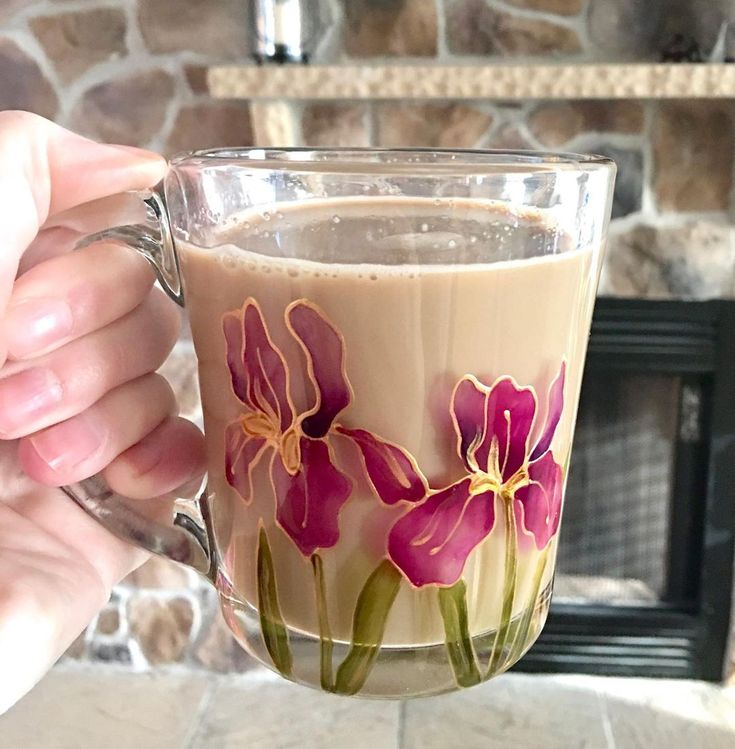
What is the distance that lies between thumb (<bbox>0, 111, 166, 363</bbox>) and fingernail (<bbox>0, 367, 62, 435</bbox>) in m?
0.07

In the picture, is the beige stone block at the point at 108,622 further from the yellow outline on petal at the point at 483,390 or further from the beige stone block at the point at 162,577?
the yellow outline on petal at the point at 483,390

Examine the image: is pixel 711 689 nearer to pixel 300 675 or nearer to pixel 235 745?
pixel 235 745

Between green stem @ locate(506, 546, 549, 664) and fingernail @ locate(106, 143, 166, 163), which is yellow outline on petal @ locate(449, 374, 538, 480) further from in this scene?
fingernail @ locate(106, 143, 166, 163)

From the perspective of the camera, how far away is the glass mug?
0.39 meters

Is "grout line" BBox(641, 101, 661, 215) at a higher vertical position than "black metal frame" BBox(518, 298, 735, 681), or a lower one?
higher

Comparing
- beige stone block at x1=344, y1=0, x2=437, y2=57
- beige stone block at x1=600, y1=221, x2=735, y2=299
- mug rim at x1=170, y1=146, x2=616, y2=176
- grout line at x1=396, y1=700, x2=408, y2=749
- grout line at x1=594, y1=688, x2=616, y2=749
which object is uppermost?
Answer: beige stone block at x1=344, y1=0, x2=437, y2=57

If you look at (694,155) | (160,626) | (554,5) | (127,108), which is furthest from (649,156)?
(160,626)

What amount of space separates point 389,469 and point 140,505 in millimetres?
252

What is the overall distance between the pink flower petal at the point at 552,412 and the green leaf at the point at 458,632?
0.08 meters

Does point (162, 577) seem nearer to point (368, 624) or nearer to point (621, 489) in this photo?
point (621, 489)

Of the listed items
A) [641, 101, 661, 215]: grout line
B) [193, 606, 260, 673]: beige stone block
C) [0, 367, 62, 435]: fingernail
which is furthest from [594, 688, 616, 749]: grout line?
[0, 367, 62, 435]: fingernail

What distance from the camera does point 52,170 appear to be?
58cm

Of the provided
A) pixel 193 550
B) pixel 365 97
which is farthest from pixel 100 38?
pixel 193 550

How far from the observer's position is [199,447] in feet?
2.09
